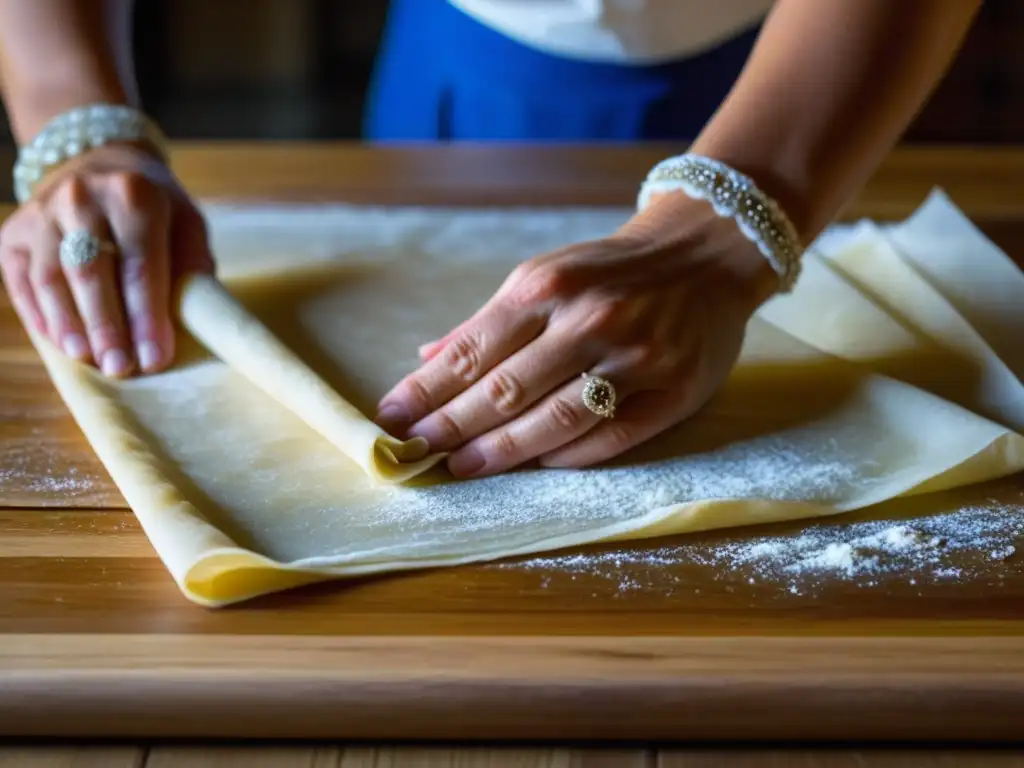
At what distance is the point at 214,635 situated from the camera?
1.97ft

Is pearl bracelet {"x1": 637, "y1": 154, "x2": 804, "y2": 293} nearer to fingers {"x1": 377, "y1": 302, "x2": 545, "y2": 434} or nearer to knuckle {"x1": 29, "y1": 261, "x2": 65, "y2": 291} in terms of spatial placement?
fingers {"x1": 377, "y1": 302, "x2": 545, "y2": 434}

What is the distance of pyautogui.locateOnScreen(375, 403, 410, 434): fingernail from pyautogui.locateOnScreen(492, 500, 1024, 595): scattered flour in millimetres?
147

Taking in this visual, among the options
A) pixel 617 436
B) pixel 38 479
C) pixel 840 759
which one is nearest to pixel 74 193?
pixel 38 479

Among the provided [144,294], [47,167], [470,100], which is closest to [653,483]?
[144,294]

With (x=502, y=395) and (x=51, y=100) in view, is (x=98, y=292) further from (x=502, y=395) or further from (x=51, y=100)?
(x=502, y=395)

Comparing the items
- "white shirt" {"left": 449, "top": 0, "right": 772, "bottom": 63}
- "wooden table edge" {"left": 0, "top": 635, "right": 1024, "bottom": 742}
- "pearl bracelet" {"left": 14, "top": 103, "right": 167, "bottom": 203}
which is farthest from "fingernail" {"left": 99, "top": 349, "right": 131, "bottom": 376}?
"white shirt" {"left": 449, "top": 0, "right": 772, "bottom": 63}

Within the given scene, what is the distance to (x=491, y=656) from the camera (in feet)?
1.91

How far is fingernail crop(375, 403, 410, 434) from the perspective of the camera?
0.78 meters

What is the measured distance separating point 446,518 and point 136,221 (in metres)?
0.43

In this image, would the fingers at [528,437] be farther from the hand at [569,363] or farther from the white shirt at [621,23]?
the white shirt at [621,23]

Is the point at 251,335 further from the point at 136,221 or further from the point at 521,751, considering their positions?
the point at 521,751

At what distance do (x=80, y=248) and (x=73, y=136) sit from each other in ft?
0.55

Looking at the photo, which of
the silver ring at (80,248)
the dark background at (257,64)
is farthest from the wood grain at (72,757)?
the dark background at (257,64)

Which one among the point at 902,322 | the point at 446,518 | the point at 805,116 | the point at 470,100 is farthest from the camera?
the point at 470,100
